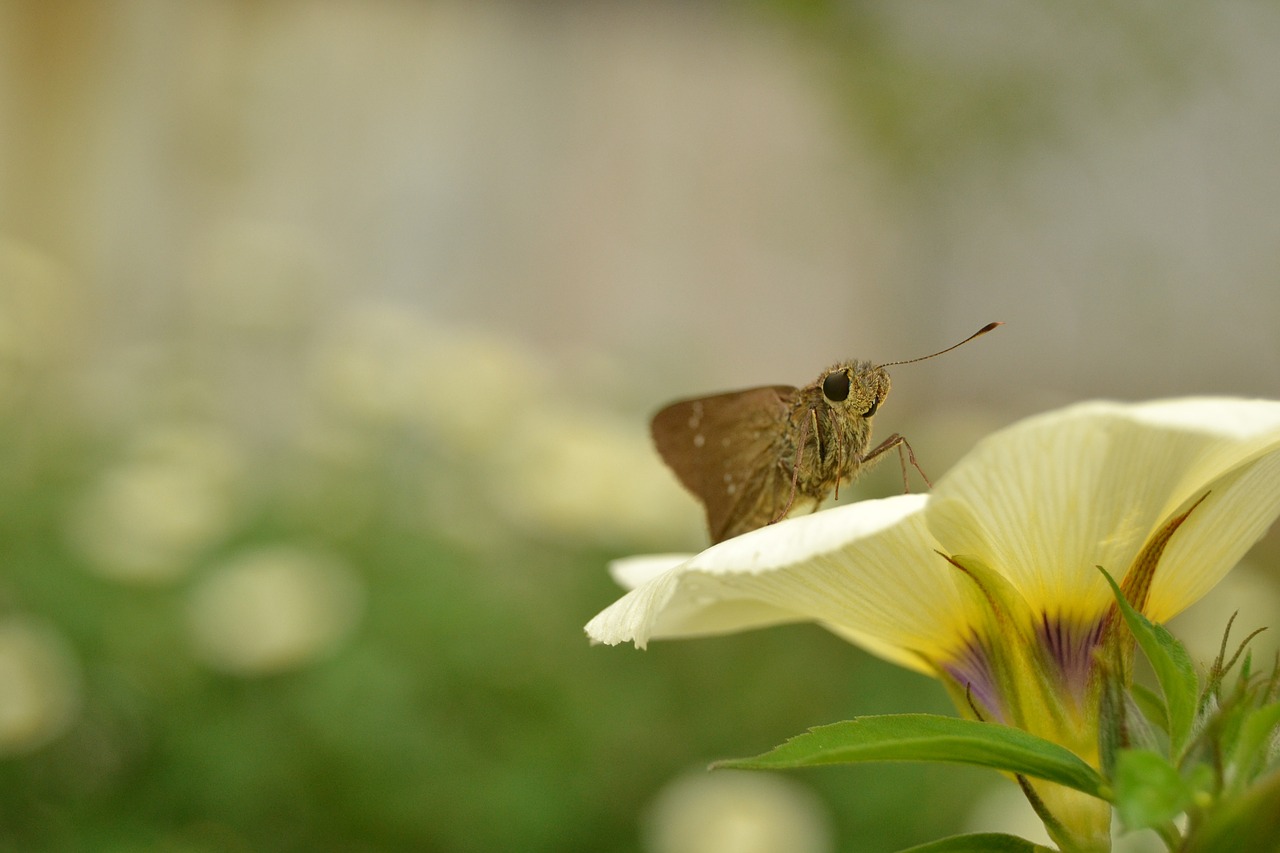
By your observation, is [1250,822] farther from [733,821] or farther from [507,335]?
[507,335]

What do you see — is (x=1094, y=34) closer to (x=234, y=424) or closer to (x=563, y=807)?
(x=563, y=807)

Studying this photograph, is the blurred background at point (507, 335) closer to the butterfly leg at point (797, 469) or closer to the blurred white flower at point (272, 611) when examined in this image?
the blurred white flower at point (272, 611)

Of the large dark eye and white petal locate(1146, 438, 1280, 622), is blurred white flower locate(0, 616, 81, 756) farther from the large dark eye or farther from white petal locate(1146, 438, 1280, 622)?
white petal locate(1146, 438, 1280, 622)

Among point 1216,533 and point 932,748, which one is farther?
point 1216,533

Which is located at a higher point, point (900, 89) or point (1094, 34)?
point (900, 89)

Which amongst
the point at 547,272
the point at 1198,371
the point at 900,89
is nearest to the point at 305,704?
the point at 900,89

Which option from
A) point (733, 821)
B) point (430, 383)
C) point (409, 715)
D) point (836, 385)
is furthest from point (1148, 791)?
point (430, 383)

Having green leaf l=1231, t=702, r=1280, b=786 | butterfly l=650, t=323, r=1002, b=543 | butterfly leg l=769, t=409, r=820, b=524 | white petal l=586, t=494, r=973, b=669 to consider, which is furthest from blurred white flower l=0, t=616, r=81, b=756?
green leaf l=1231, t=702, r=1280, b=786
